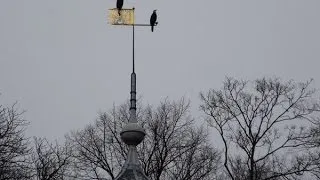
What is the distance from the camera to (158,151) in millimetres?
28031

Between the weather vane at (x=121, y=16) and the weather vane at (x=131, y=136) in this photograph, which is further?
the weather vane at (x=121, y=16)

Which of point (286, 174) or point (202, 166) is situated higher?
point (202, 166)

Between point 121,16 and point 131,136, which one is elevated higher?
point 121,16

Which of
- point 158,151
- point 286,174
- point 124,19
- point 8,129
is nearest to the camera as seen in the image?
point 124,19

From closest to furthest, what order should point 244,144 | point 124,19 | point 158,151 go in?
point 124,19
point 244,144
point 158,151

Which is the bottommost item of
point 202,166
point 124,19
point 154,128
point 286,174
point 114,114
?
point 124,19

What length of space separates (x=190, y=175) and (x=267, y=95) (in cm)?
574

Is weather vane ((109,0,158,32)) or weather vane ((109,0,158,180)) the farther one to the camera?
weather vane ((109,0,158,32))

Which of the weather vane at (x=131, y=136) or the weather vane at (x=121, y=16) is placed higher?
the weather vane at (x=121, y=16)

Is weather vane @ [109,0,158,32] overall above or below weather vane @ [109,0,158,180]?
above

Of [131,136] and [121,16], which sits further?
[121,16]

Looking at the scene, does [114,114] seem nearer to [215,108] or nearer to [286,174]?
[215,108]

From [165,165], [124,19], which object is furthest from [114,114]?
[124,19]

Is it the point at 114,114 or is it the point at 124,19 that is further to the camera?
the point at 114,114
